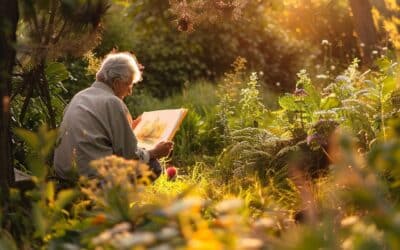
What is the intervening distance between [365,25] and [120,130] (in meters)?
6.78

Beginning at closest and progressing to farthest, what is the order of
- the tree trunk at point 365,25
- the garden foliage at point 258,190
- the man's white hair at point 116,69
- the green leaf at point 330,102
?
the garden foliage at point 258,190
the man's white hair at point 116,69
the green leaf at point 330,102
the tree trunk at point 365,25

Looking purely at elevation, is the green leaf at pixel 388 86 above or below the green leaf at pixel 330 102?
above

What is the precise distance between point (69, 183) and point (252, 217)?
1295mm

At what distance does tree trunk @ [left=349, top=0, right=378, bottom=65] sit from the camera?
428 inches

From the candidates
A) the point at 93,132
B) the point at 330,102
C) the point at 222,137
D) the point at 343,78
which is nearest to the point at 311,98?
the point at 330,102

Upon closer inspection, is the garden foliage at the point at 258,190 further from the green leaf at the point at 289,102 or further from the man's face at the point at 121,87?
the man's face at the point at 121,87

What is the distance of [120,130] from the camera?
195 inches

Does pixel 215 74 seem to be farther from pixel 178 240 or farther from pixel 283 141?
pixel 178 240

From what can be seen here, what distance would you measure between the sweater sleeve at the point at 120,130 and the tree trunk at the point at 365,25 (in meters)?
6.56

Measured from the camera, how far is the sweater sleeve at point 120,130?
4.96m

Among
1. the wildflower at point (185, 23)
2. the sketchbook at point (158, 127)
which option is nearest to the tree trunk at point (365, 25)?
the sketchbook at point (158, 127)

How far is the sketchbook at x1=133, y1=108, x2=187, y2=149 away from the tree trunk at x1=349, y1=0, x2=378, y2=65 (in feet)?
18.4

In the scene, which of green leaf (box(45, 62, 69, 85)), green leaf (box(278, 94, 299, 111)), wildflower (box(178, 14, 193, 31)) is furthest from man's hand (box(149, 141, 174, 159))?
green leaf (box(278, 94, 299, 111))

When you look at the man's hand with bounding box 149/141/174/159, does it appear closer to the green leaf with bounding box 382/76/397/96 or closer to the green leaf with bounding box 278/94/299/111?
the green leaf with bounding box 278/94/299/111
